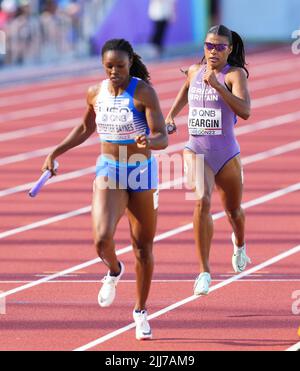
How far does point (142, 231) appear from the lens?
339 inches

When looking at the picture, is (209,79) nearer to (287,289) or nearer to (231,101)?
(231,101)

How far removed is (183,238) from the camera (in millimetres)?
12500

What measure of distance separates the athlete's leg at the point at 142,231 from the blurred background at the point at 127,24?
20.7 meters

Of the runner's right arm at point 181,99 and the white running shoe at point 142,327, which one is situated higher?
the runner's right arm at point 181,99

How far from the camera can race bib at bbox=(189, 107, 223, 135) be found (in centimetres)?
966

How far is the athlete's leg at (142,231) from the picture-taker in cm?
859

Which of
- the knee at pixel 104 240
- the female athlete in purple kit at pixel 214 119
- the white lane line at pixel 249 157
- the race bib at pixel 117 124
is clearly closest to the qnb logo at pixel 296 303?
the female athlete in purple kit at pixel 214 119

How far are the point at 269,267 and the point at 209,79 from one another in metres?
2.33

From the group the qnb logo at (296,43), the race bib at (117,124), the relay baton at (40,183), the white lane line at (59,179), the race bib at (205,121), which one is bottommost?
the qnb logo at (296,43)

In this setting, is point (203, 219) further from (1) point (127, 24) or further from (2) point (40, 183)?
(1) point (127, 24)

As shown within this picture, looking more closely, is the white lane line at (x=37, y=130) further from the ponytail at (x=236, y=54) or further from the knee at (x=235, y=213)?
the ponytail at (x=236, y=54)

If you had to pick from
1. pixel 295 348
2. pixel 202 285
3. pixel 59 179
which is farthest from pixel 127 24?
pixel 295 348

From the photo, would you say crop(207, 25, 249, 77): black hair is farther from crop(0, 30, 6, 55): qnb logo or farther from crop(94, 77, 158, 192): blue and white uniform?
crop(0, 30, 6, 55): qnb logo

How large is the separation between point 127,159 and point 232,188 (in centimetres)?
161
